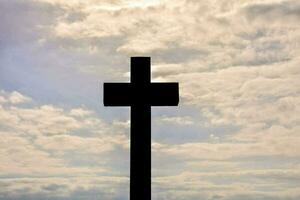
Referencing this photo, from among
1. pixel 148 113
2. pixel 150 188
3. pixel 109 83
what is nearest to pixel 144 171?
pixel 150 188

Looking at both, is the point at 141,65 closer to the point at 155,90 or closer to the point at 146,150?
the point at 155,90

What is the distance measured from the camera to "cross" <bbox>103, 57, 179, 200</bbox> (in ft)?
37.7

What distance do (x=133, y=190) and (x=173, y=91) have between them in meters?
2.22

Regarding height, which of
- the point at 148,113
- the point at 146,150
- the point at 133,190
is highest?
the point at 148,113

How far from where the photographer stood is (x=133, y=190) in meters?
11.4

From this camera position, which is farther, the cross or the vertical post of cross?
the cross

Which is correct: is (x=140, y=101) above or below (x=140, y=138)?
above

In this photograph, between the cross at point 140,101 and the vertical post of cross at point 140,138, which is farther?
the cross at point 140,101

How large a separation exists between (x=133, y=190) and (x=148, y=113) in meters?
1.59

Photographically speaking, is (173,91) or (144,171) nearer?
(144,171)

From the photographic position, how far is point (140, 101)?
12.0 meters

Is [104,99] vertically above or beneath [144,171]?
above

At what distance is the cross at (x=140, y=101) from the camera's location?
11.5 meters

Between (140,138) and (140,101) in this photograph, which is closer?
(140,138)
